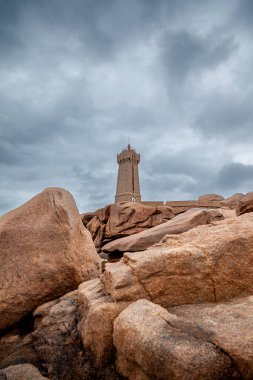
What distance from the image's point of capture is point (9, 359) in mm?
4312

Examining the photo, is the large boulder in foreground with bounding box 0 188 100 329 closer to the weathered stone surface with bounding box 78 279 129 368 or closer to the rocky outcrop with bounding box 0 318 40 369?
the rocky outcrop with bounding box 0 318 40 369

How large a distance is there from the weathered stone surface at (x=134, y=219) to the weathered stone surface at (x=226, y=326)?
16.4 m

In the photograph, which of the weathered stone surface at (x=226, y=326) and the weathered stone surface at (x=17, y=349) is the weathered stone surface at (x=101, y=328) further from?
the weathered stone surface at (x=17, y=349)

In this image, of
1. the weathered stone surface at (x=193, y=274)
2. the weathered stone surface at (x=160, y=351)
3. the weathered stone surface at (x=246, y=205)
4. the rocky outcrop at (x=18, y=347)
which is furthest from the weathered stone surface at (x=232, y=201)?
the weathered stone surface at (x=160, y=351)

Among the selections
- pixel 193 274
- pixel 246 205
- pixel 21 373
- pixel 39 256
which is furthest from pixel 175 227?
pixel 21 373

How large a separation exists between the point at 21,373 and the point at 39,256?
6.81 feet

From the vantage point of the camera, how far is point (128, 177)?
185ft

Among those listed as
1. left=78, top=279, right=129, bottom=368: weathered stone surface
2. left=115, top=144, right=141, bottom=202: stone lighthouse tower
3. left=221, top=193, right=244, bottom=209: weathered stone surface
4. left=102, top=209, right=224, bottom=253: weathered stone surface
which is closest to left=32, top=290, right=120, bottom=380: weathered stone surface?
left=78, top=279, right=129, bottom=368: weathered stone surface

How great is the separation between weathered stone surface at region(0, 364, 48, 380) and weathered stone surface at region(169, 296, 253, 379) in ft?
6.96

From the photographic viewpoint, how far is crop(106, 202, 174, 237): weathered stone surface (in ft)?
65.4

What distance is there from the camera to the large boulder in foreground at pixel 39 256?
5.04 meters

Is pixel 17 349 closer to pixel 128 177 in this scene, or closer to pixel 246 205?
pixel 246 205

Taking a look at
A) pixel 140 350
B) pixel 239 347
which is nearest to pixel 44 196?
pixel 140 350

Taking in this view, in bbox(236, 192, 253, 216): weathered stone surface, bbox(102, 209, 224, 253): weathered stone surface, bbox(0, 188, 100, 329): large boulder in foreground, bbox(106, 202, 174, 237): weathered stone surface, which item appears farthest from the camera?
bbox(106, 202, 174, 237): weathered stone surface
